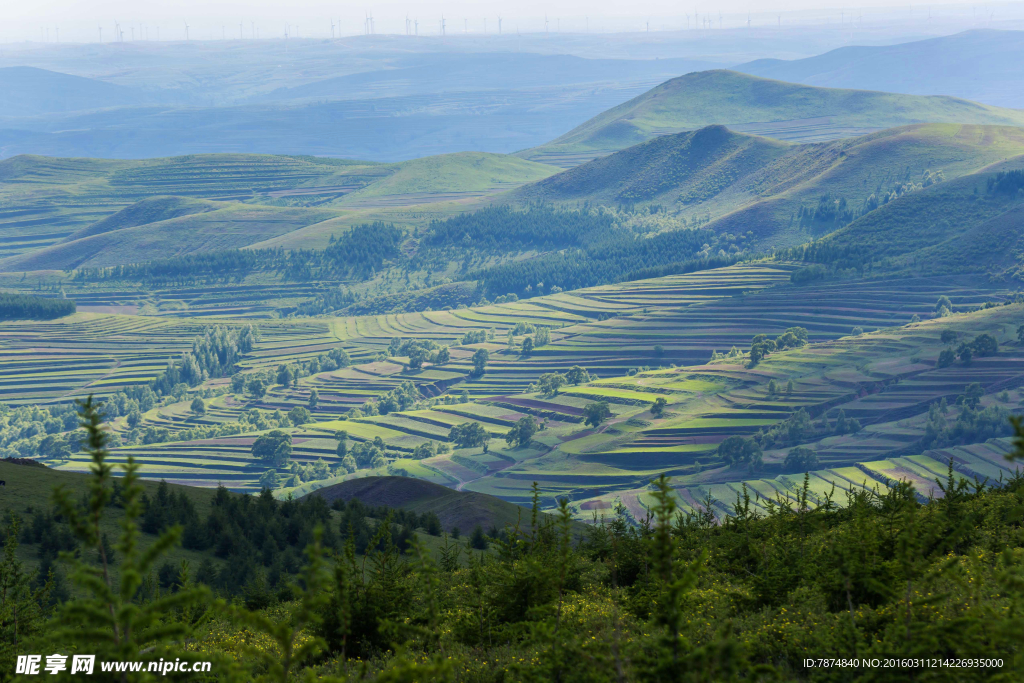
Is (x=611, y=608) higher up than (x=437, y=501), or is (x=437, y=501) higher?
(x=611, y=608)

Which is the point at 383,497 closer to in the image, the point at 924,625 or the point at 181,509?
the point at 181,509

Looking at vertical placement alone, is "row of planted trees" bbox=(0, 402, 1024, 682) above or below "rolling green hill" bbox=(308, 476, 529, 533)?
above

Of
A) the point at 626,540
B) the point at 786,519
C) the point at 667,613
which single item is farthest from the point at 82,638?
the point at 786,519

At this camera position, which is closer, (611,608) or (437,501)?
(611,608)

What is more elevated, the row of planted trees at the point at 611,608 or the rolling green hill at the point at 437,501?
the row of planted trees at the point at 611,608

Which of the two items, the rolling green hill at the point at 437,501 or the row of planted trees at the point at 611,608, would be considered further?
the rolling green hill at the point at 437,501

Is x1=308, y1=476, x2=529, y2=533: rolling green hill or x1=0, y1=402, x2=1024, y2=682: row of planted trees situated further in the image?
x1=308, y1=476, x2=529, y2=533: rolling green hill

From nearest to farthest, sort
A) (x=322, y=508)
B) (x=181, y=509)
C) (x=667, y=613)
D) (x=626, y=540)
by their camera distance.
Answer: (x=667, y=613) → (x=626, y=540) → (x=181, y=509) → (x=322, y=508)

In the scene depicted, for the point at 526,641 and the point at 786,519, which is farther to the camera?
the point at 786,519
